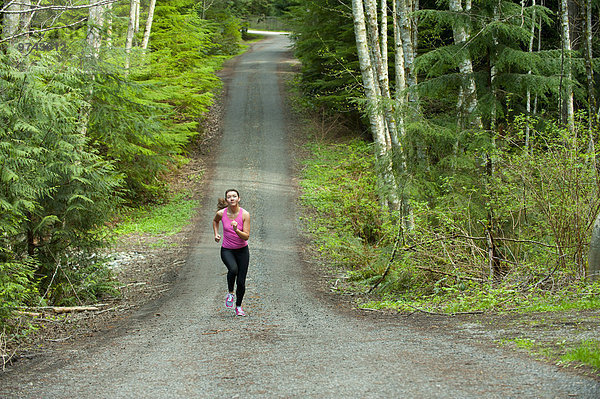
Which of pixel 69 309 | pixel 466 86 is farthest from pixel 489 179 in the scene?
pixel 69 309

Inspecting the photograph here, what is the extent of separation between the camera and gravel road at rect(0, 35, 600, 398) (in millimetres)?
4547

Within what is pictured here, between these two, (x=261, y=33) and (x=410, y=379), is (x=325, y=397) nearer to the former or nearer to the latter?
(x=410, y=379)

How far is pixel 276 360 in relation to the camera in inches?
224

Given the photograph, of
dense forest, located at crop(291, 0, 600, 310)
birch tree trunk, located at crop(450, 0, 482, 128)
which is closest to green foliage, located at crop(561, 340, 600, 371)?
dense forest, located at crop(291, 0, 600, 310)

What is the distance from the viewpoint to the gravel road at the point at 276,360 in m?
4.55

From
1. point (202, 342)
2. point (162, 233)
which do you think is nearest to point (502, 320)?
point (202, 342)

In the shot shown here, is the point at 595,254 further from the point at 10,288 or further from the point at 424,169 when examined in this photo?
the point at 10,288

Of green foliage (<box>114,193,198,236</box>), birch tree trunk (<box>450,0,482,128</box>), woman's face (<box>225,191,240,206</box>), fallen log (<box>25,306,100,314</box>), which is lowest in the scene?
green foliage (<box>114,193,198,236</box>)

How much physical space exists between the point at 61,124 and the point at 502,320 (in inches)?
286

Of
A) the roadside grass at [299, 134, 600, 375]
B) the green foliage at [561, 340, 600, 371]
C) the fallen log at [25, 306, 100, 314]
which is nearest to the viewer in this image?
the green foliage at [561, 340, 600, 371]

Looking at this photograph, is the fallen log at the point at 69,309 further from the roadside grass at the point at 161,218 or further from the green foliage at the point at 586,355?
the green foliage at the point at 586,355

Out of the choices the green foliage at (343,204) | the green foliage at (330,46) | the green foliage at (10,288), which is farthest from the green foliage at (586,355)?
the green foliage at (330,46)

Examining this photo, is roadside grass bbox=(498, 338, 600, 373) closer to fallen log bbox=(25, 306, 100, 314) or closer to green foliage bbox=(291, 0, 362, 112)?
fallen log bbox=(25, 306, 100, 314)

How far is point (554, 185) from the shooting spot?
27.9 ft
